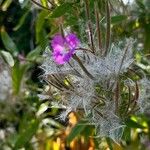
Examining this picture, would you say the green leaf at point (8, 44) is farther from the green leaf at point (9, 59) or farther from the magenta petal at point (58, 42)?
the magenta petal at point (58, 42)

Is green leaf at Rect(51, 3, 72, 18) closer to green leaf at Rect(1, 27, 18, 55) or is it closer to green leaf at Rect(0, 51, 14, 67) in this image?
green leaf at Rect(0, 51, 14, 67)

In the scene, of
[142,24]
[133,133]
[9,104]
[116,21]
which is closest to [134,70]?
[116,21]

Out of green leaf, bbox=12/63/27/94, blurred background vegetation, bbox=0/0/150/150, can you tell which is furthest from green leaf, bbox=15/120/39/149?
green leaf, bbox=12/63/27/94

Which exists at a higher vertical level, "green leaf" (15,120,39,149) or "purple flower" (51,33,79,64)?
"purple flower" (51,33,79,64)

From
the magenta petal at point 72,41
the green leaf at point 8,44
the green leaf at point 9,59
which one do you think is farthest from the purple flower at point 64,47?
the green leaf at point 8,44

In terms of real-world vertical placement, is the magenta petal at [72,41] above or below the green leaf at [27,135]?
above

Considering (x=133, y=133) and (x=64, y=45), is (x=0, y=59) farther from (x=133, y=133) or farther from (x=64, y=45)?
(x=64, y=45)

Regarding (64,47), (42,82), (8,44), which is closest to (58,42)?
(64,47)
